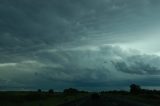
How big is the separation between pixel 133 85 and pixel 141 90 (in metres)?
5.64

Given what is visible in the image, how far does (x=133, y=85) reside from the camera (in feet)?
614

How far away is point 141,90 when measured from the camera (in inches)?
7269
